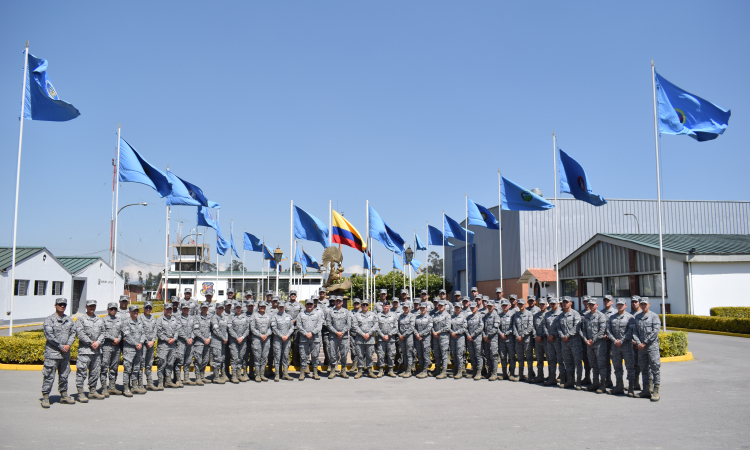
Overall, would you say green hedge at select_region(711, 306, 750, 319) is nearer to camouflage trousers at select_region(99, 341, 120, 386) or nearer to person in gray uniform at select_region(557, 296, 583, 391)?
person in gray uniform at select_region(557, 296, 583, 391)

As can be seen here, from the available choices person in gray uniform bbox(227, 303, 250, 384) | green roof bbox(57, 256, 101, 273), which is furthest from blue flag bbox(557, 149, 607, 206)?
green roof bbox(57, 256, 101, 273)

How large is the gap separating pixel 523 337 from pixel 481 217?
35.9 feet

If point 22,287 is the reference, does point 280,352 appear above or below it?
below

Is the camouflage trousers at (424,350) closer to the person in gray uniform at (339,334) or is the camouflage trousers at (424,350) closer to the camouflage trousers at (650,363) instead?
the person in gray uniform at (339,334)

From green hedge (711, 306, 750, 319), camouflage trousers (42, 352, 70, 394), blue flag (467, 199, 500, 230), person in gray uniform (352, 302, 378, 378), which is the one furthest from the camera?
green hedge (711, 306, 750, 319)

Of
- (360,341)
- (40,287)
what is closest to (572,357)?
(360,341)

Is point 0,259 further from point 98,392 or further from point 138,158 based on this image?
point 98,392

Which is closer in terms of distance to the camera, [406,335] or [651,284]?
[406,335]

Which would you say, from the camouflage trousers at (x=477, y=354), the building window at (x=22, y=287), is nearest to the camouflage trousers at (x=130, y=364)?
the camouflage trousers at (x=477, y=354)

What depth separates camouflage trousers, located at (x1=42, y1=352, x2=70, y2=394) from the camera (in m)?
8.36

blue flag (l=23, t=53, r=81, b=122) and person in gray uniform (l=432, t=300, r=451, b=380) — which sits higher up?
blue flag (l=23, t=53, r=81, b=122)

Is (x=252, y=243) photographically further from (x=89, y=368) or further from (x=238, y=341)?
(x=89, y=368)

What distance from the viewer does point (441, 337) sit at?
447 inches

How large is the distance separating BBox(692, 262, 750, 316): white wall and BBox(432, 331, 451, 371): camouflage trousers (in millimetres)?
17689
